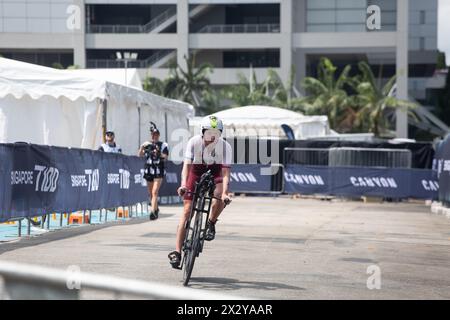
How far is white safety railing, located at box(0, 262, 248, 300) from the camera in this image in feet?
12.6

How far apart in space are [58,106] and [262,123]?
18.2 metres

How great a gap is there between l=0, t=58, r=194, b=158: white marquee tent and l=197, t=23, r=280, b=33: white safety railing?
49488 mm

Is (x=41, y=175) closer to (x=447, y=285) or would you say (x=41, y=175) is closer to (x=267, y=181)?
(x=447, y=285)

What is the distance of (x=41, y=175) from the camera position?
14.3 metres

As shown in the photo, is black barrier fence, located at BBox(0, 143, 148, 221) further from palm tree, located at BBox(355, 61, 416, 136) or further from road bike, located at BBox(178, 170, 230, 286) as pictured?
palm tree, located at BBox(355, 61, 416, 136)

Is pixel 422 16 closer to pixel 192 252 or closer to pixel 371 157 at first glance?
pixel 371 157

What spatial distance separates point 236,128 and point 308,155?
3903 mm

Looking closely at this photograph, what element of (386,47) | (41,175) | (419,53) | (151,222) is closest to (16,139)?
(151,222)

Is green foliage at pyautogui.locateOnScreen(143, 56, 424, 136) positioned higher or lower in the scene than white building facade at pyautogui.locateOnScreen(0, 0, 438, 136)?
lower

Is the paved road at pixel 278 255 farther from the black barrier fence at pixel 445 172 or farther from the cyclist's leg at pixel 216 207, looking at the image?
the black barrier fence at pixel 445 172

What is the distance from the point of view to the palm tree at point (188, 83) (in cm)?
6531

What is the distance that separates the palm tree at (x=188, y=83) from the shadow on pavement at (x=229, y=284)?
55901 mm

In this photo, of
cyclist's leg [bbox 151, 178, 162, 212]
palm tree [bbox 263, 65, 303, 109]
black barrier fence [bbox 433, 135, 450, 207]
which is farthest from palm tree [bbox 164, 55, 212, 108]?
cyclist's leg [bbox 151, 178, 162, 212]

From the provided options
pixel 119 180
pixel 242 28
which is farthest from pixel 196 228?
pixel 242 28
